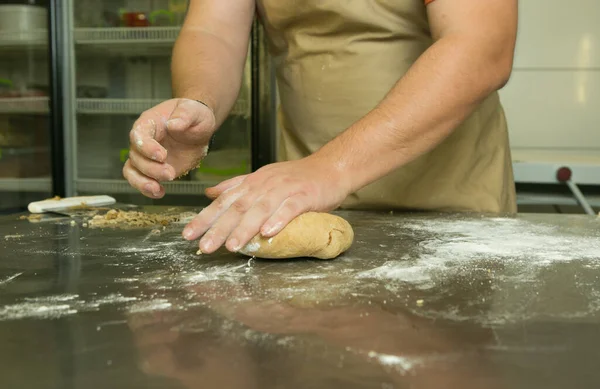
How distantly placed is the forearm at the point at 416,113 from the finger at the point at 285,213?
0.10 meters

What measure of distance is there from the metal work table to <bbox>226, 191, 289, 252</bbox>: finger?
0.03 meters

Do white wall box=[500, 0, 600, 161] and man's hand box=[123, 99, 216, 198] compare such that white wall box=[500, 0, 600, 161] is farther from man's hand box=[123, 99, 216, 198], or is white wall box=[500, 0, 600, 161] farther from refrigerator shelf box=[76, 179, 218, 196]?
man's hand box=[123, 99, 216, 198]

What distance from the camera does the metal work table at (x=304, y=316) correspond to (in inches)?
15.7

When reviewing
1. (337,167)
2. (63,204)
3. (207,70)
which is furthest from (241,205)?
(63,204)

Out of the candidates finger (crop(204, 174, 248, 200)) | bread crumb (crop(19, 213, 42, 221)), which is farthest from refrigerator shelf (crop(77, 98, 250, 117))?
finger (crop(204, 174, 248, 200))

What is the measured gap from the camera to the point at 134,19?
8.89ft

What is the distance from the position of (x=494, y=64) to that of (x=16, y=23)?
2.27 metres

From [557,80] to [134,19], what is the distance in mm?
1898

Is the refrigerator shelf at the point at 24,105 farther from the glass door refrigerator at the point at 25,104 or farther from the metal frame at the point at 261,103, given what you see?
the metal frame at the point at 261,103

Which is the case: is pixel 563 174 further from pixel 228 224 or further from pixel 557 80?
pixel 228 224

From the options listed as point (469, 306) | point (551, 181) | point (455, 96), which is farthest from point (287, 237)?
point (551, 181)

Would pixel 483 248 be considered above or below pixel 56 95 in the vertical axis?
below

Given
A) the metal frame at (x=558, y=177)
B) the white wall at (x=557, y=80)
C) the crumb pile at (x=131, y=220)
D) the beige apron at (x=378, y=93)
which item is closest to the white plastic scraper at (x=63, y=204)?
the crumb pile at (x=131, y=220)

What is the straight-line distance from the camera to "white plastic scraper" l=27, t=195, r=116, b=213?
1249 mm
